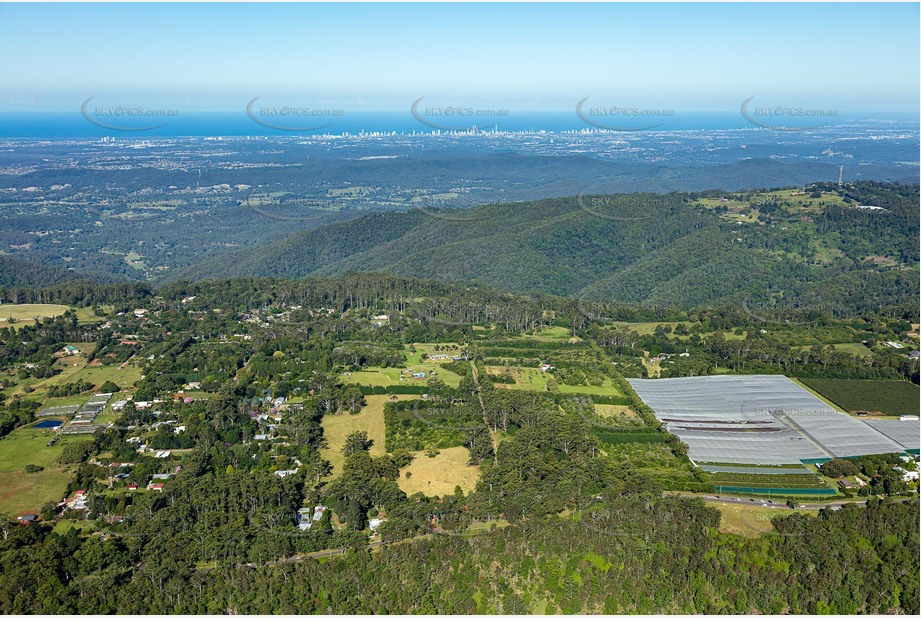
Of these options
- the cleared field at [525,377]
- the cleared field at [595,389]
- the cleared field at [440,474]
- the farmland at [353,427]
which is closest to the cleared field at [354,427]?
the farmland at [353,427]

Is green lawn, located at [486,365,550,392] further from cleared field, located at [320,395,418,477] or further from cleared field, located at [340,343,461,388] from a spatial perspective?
cleared field, located at [320,395,418,477]

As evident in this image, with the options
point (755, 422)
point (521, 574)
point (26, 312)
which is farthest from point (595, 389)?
point (26, 312)

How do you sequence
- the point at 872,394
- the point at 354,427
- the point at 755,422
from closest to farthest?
the point at 354,427 → the point at 755,422 → the point at 872,394

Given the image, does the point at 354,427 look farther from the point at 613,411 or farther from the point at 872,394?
the point at 872,394

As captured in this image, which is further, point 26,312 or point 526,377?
point 26,312

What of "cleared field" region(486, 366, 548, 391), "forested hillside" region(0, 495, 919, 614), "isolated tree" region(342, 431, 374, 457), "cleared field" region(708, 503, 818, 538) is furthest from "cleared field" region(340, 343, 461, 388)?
"cleared field" region(708, 503, 818, 538)

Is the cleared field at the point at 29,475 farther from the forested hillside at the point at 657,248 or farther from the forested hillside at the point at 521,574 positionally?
the forested hillside at the point at 657,248

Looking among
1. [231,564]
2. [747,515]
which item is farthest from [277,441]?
[747,515]
